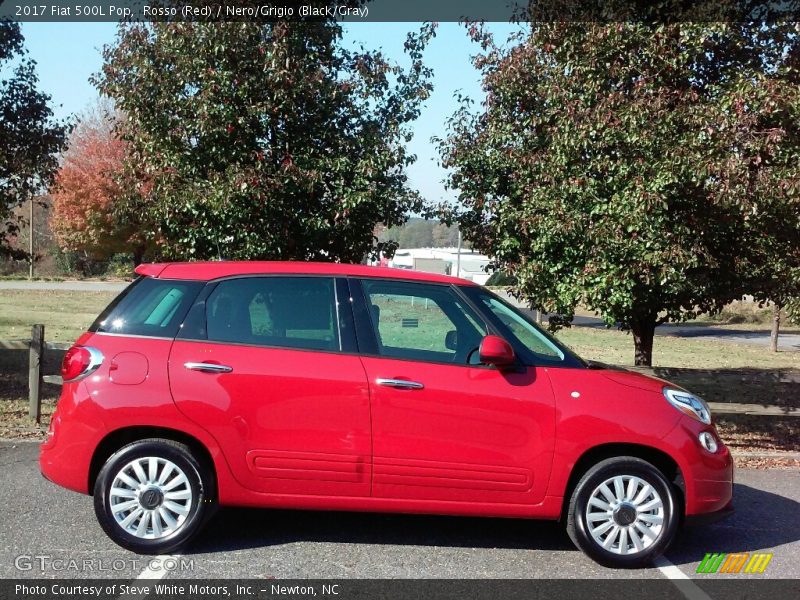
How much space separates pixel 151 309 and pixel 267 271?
0.77 metres

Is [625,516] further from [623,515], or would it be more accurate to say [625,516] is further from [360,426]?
[360,426]

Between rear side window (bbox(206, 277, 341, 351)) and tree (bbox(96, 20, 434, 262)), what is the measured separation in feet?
9.52

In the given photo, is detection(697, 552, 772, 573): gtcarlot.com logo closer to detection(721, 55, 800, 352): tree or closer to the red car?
the red car

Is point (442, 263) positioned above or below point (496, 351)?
above

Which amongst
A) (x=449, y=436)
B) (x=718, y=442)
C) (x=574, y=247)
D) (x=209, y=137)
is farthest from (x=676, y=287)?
(x=209, y=137)

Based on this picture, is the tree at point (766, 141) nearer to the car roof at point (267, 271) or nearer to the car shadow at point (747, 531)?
the car shadow at point (747, 531)

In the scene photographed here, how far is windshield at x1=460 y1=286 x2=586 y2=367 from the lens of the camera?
527cm

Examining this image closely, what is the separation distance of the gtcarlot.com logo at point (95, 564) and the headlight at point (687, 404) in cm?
314

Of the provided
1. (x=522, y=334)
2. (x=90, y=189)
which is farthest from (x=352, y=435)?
(x=90, y=189)

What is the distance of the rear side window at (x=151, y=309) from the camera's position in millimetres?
5164

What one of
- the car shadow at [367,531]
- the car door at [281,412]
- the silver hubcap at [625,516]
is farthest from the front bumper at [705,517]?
the car door at [281,412]

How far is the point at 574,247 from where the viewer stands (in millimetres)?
8570

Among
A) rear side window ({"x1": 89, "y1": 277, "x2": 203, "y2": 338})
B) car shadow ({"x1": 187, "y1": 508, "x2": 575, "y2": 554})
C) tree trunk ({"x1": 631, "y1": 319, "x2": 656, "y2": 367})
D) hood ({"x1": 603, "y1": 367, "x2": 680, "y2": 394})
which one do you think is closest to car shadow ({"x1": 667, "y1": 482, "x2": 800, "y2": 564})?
car shadow ({"x1": 187, "y1": 508, "x2": 575, "y2": 554})

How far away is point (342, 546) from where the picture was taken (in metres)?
5.29
